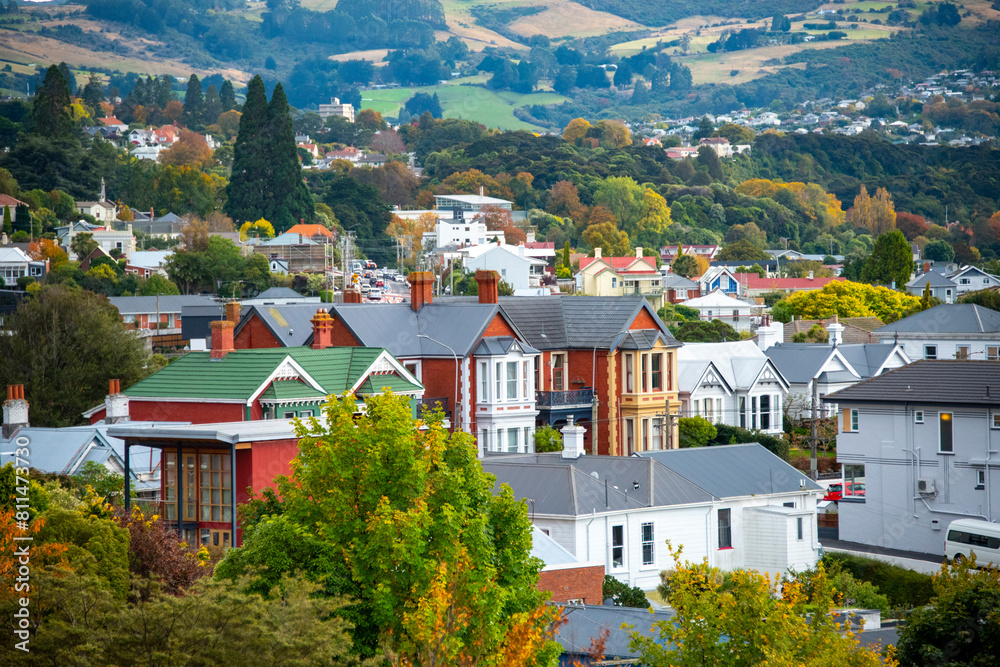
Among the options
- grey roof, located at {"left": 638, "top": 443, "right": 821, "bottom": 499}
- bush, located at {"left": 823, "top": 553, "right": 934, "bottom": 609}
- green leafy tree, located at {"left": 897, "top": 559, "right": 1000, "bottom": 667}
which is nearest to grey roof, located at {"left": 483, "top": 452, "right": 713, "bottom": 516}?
grey roof, located at {"left": 638, "top": 443, "right": 821, "bottom": 499}

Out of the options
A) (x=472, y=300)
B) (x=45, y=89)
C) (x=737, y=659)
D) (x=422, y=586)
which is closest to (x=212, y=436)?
(x=422, y=586)

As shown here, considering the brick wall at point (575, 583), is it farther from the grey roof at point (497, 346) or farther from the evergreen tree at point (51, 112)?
the evergreen tree at point (51, 112)

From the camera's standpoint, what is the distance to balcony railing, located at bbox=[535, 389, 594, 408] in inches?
2136

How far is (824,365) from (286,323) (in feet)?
112

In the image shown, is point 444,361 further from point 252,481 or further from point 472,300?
point 252,481

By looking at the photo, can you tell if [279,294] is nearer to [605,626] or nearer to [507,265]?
[507,265]

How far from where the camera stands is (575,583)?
34.3 metres

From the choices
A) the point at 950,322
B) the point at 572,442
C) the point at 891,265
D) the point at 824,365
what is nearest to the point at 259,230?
the point at 891,265

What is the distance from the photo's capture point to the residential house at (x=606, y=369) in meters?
54.8

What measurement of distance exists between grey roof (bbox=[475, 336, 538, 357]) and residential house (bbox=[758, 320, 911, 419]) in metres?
24.5

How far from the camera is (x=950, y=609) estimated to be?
26.9 meters

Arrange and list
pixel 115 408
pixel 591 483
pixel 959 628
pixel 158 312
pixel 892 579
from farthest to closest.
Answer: pixel 158 312, pixel 115 408, pixel 892 579, pixel 591 483, pixel 959 628

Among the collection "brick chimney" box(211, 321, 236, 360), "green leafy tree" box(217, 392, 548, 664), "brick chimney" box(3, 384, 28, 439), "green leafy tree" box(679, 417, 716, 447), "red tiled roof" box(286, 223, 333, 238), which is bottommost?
"green leafy tree" box(217, 392, 548, 664)

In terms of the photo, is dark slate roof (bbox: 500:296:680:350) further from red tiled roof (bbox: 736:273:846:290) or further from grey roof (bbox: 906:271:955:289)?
grey roof (bbox: 906:271:955:289)
